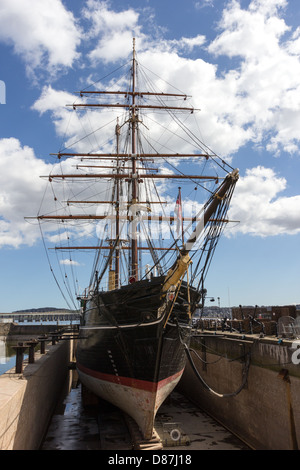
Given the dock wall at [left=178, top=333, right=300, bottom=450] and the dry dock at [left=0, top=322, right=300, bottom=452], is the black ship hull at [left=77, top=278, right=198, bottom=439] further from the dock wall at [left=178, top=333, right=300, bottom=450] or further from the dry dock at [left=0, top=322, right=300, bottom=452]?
the dock wall at [left=178, top=333, right=300, bottom=450]

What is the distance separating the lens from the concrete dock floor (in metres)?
12.8

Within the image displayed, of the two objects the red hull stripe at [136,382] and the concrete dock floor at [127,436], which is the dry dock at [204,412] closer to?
the concrete dock floor at [127,436]

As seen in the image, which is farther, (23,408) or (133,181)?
(133,181)

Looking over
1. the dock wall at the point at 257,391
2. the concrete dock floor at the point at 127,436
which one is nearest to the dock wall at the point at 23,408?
the concrete dock floor at the point at 127,436

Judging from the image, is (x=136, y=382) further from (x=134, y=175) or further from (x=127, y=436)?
(x=134, y=175)

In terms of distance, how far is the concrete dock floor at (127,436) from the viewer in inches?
504

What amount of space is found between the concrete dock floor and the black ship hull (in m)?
1.74

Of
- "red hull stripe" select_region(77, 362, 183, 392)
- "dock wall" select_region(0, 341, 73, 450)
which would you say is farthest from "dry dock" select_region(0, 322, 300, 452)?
"red hull stripe" select_region(77, 362, 183, 392)

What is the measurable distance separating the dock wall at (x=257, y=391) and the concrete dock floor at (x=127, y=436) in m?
0.70

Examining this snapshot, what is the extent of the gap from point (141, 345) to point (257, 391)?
5117mm

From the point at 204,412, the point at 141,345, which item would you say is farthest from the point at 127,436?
the point at 204,412

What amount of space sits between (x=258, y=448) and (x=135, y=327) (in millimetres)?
6575

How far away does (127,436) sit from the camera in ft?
44.1
